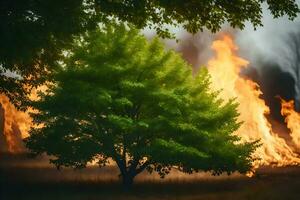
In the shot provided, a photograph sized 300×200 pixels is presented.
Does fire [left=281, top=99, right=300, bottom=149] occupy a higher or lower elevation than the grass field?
higher

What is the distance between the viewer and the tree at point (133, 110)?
15375mm

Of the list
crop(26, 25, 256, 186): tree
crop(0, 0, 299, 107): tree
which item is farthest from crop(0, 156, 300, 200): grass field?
crop(0, 0, 299, 107): tree

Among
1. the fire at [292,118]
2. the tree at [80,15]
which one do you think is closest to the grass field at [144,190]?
the tree at [80,15]

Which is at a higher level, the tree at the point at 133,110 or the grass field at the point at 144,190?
the tree at the point at 133,110

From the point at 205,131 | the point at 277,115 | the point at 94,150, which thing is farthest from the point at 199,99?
the point at 277,115

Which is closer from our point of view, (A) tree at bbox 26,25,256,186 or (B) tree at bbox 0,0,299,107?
(B) tree at bbox 0,0,299,107

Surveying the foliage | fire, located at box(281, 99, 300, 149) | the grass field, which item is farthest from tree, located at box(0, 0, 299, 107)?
fire, located at box(281, 99, 300, 149)

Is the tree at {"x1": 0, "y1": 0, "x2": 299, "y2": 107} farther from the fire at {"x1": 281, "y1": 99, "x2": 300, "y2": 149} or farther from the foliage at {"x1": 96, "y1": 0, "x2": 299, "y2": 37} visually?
the fire at {"x1": 281, "y1": 99, "x2": 300, "y2": 149}

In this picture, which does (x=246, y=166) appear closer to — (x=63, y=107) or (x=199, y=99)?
(x=199, y=99)

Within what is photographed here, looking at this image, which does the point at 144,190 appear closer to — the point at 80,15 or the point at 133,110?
the point at 133,110

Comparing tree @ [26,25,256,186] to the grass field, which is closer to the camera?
the grass field

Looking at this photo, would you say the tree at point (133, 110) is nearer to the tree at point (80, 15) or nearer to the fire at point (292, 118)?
the tree at point (80, 15)

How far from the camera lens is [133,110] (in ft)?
55.6

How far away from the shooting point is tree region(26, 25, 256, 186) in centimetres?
1538
